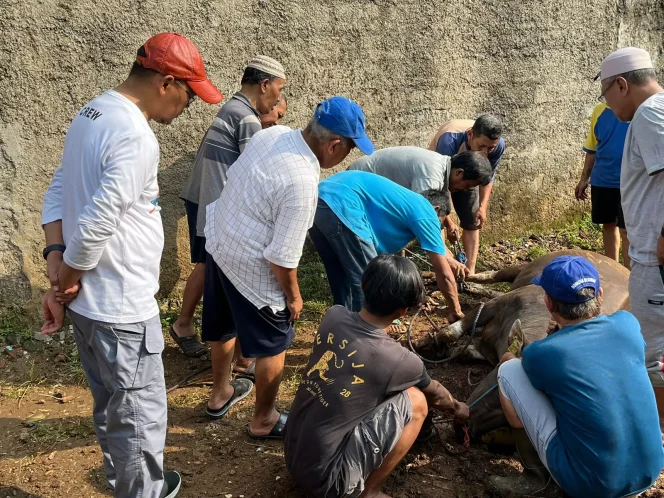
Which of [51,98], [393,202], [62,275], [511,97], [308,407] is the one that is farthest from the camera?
[511,97]

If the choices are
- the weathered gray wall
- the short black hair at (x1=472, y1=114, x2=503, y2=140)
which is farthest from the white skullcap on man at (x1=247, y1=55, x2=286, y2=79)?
the short black hair at (x1=472, y1=114, x2=503, y2=140)

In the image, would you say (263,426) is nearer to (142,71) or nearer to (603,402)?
(603,402)

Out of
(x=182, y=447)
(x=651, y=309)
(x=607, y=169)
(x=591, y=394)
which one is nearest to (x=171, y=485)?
(x=182, y=447)

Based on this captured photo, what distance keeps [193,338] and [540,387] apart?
8.52 ft

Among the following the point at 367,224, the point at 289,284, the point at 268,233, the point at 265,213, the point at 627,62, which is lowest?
the point at 289,284

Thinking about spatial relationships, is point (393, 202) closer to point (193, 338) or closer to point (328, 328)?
point (328, 328)

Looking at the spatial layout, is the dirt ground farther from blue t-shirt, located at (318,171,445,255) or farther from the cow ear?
blue t-shirt, located at (318,171,445,255)

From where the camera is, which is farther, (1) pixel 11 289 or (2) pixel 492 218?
(2) pixel 492 218

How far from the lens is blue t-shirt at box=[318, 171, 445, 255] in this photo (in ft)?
13.6

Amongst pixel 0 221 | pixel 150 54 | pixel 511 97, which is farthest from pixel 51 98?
pixel 511 97

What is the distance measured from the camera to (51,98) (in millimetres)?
4680

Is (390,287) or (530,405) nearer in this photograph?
(390,287)

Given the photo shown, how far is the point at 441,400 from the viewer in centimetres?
341

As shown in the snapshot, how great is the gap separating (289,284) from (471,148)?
265cm
